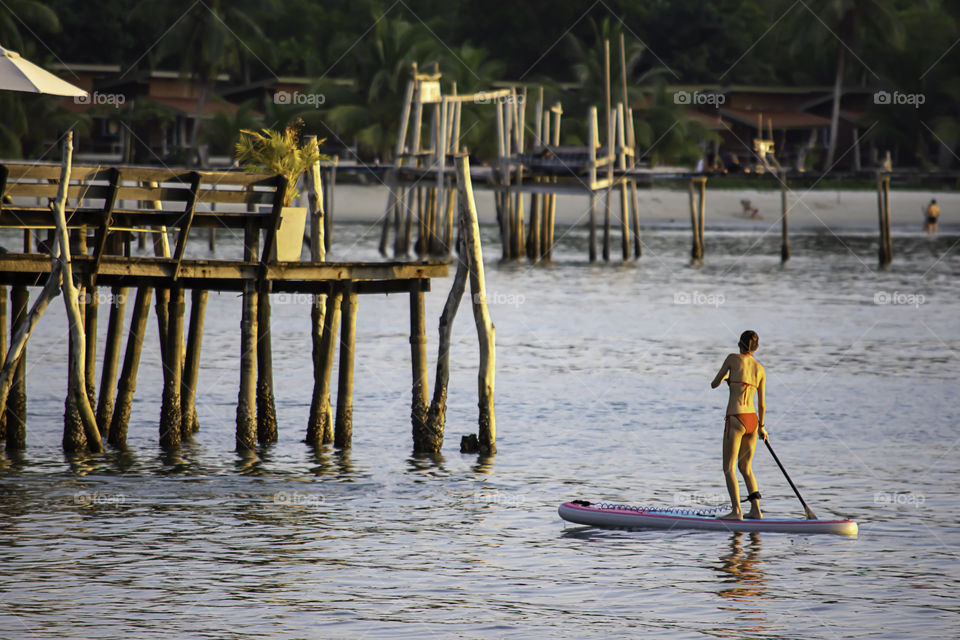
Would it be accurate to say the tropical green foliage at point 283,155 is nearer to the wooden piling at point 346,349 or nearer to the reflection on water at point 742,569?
the wooden piling at point 346,349

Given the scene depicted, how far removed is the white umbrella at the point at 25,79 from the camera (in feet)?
54.4

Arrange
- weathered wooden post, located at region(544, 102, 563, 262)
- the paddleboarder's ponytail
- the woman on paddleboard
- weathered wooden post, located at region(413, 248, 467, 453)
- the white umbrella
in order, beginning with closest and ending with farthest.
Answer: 1. the paddleboarder's ponytail
2. the woman on paddleboard
3. the white umbrella
4. weathered wooden post, located at region(413, 248, 467, 453)
5. weathered wooden post, located at region(544, 102, 563, 262)

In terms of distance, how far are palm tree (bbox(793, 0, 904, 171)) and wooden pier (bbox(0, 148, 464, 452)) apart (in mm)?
63991

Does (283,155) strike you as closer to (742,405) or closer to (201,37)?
(742,405)

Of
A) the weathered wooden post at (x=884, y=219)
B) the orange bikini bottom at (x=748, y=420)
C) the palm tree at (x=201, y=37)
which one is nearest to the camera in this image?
the orange bikini bottom at (x=748, y=420)

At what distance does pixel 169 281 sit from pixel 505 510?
16.5 ft

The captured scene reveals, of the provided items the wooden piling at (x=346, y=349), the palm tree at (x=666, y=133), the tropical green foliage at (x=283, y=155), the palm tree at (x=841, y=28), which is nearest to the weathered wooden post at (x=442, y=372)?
the wooden piling at (x=346, y=349)

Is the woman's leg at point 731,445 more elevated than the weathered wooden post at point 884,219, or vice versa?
the weathered wooden post at point 884,219

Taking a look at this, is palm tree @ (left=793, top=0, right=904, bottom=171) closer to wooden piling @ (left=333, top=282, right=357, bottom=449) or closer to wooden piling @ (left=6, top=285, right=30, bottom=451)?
wooden piling @ (left=333, top=282, right=357, bottom=449)

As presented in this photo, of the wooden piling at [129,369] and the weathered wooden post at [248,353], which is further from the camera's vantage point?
the wooden piling at [129,369]

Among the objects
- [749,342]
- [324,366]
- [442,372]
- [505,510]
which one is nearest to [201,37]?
[324,366]

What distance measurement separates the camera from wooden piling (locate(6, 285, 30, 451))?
18.4 metres

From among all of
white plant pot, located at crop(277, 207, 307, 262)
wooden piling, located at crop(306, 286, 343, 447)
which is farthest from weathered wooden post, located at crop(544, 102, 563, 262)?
white plant pot, located at crop(277, 207, 307, 262)

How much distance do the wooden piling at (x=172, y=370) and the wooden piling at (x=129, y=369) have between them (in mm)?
318
